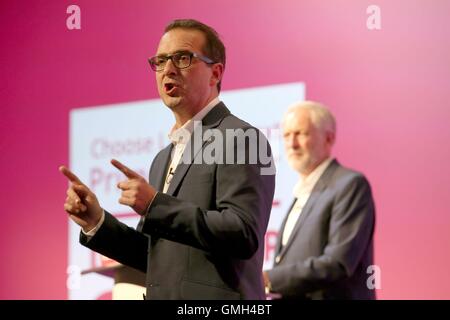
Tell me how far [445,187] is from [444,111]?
0.39 m

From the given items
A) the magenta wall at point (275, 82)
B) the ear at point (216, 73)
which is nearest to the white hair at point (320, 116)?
the magenta wall at point (275, 82)

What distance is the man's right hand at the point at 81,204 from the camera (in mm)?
2162

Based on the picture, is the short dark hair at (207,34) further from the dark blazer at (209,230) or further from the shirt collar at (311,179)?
the shirt collar at (311,179)

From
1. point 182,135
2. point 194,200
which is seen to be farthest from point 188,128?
point 194,200

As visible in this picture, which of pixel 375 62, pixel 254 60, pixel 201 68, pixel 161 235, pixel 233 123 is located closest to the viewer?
pixel 161 235

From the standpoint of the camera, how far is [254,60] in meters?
4.20

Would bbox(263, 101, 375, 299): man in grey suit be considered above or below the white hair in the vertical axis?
below

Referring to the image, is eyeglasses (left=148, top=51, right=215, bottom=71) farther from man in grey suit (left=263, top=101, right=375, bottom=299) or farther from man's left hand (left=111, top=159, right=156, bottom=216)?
man in grey suit (left=263, top=101, right=375, bottom=299)

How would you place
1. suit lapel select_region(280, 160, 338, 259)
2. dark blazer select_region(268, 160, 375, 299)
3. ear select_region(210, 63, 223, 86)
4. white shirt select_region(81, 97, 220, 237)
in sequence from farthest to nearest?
1. suit lapel select_region(280, 160, 338, 259)
2. dark blazer select_region(268, 160, 375, 299)
3. ear select_region(210, 63, 223, 86)
4. white shirt select_region(81, 97, 220, 237)

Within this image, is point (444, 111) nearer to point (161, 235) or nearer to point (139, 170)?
point (139, 170)

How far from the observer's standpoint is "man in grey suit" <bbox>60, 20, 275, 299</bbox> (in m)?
2.04

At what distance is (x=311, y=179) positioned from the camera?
336 cm

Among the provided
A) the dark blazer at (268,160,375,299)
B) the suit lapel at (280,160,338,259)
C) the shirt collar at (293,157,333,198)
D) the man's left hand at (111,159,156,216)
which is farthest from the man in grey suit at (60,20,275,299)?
the shirt collar at (293,157,333,198)

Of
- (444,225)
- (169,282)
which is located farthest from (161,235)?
(444,225)
